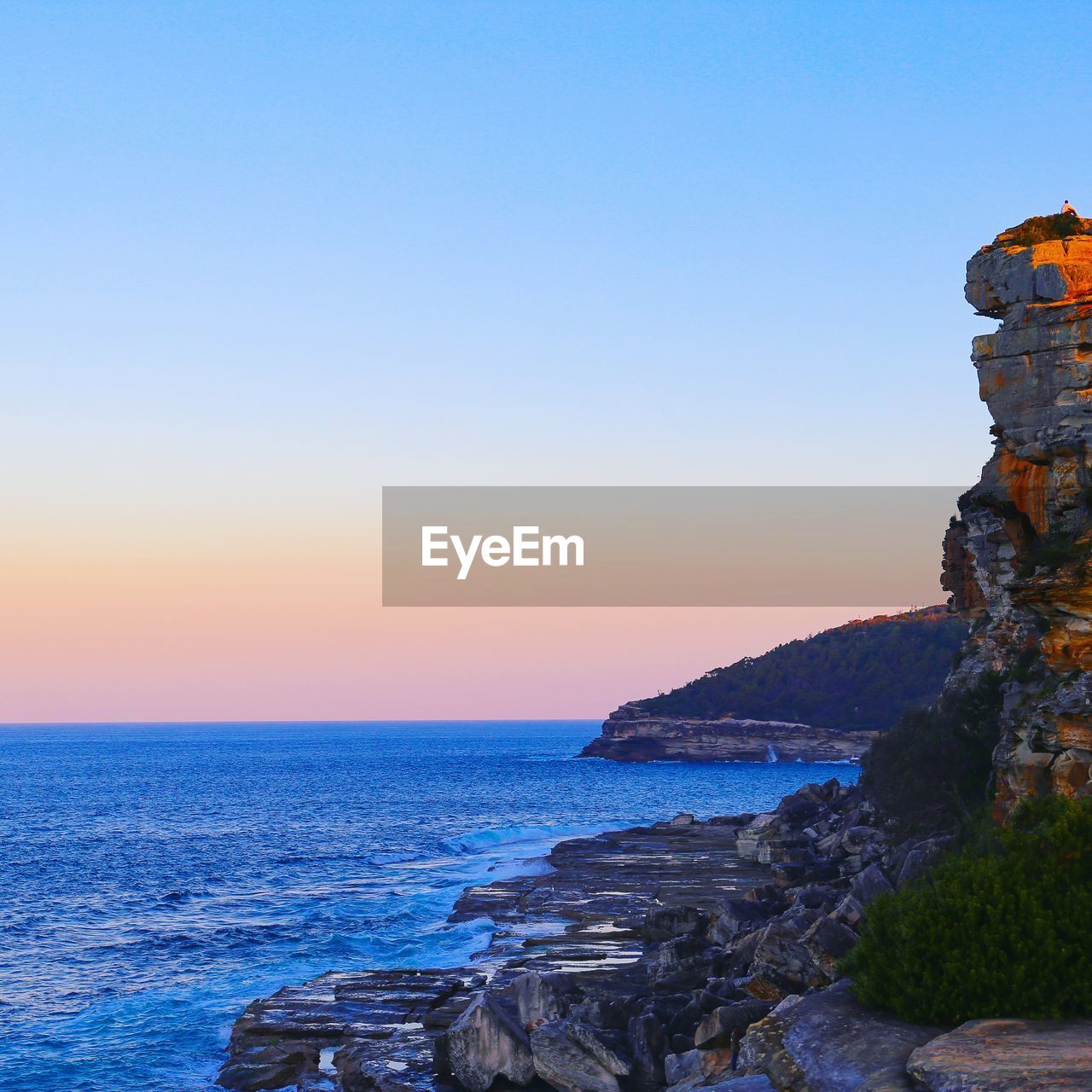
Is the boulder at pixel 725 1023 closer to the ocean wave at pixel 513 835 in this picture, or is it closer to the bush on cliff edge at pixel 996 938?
the bush on cliff edge at pixel 996 938

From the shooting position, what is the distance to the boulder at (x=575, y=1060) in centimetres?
2706

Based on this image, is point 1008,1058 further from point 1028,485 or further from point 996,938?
point 1028,485

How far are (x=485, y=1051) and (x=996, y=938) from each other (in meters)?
13.2

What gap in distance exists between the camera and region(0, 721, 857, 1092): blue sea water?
37.6 m

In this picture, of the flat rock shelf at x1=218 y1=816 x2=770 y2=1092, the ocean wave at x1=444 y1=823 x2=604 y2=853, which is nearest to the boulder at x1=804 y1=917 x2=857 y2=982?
the flat rock shelf at x1=218 y1=816 x2=770 y2=1092

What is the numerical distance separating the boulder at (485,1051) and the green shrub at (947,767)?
21342mm

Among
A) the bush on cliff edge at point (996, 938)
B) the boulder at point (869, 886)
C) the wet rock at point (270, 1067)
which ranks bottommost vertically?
the wet rock at point (270, 1067)

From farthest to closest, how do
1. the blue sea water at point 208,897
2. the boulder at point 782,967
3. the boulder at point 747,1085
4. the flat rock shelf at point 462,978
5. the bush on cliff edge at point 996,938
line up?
1. the blue sea water at point 208,897
2. the flat rock shelf at point 462,978
3. the boulder at point 782,967
4. the boulder at point 747,1085
5. the bush on cliff edge at point 996,938

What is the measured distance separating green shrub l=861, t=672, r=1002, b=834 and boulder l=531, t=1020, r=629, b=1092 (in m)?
20.6

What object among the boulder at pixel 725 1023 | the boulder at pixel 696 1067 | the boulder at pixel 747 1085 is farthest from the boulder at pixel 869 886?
the boulder at pixel 747 1085

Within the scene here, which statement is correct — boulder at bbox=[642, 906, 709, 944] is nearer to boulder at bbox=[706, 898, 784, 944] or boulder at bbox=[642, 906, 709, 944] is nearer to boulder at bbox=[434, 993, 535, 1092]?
boulder at bbox=[706, 898, 784, 944]

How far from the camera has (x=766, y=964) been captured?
29797mm

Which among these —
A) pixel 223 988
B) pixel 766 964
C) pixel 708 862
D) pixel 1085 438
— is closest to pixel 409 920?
pixel 223 988

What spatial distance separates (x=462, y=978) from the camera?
39.8 meters
